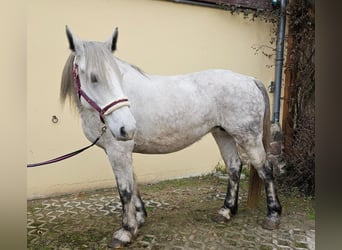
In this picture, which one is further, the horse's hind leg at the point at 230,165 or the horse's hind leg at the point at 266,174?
the horse's hind leg at the point at 230,165

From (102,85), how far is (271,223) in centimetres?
190

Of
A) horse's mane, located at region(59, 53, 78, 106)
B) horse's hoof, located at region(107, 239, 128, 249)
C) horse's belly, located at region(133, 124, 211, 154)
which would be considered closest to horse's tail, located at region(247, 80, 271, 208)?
horse's belly, located at region(133, 124, 211, 154)

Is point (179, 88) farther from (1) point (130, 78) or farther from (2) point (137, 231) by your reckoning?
(2) point (137, 231)

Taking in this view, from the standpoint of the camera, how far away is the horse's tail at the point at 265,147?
2.97m

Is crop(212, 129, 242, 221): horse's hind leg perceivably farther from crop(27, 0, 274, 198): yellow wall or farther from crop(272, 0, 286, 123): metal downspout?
crop(272, 0, 286, 123): metal downspout

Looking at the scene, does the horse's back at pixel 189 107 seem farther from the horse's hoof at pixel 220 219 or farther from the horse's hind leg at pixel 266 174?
the horse's hoof at pixel 220 219

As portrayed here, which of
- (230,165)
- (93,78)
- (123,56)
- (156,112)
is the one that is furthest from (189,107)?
(123,56)

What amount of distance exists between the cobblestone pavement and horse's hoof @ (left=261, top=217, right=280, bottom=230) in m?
0.04

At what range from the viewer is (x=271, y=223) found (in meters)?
2.92

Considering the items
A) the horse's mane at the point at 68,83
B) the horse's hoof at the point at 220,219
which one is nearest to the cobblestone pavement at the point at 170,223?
the horse's hoof at the point at 220,219

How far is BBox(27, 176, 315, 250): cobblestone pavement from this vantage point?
2.65 metres

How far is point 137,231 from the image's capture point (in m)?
2.69
